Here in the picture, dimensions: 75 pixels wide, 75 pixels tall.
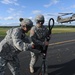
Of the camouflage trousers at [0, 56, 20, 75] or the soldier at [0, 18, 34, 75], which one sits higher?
the soldier at [0, 18, 34, 75]

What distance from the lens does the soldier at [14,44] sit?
581 centimetres

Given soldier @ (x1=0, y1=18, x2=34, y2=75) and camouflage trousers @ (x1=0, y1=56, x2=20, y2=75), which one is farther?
camouflage trousers @ (x1=0, y1=56, x2=20, y2=75)

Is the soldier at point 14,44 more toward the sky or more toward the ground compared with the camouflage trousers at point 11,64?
more toward the sky

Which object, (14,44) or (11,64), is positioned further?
(11,64)

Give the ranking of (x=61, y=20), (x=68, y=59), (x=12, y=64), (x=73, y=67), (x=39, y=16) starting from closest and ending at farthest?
(x=12, y=64)
(x=39, y=16)
(x=73, y=67)
(x=68, y=59)
(x=61, y=20)

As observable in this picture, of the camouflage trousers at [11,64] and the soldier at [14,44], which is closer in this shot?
the soldier at [14,44]

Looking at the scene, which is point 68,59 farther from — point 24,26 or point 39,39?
point 24,26

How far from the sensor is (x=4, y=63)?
247 inches

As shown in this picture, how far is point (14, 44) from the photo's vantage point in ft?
19.3

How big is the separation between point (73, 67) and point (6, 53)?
389 cm

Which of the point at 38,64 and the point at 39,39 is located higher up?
the point at 39,39

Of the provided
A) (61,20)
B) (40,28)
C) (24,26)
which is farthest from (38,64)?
(61,20)

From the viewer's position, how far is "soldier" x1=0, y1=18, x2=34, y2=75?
581 centimetres

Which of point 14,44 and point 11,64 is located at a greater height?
point 14,44
